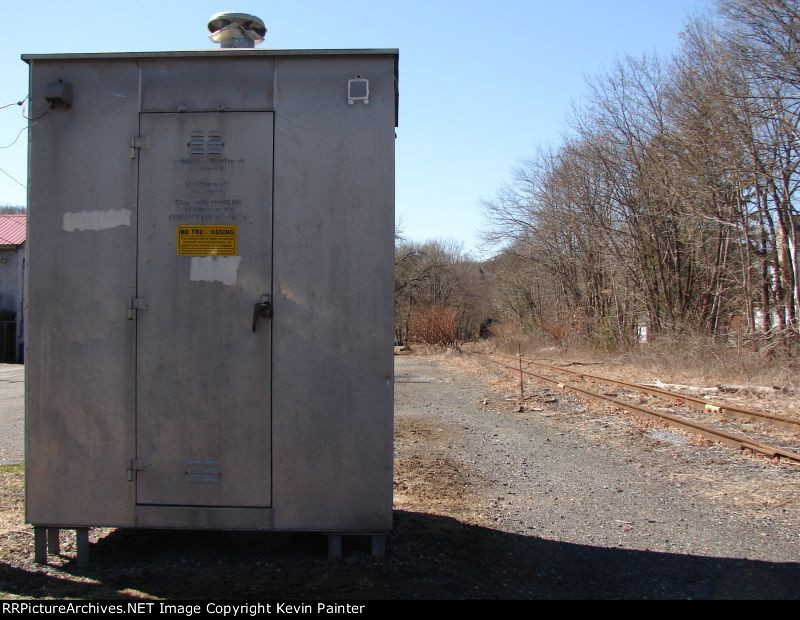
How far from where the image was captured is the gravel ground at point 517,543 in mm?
4043

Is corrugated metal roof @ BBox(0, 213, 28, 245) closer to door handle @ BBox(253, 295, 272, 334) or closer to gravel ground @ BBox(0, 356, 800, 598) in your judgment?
gravel ground @ BBox(0, 356, 800, 598)

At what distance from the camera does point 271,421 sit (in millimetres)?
4238

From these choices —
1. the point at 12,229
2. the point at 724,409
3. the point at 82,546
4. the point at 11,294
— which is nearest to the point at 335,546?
the point at 82,546

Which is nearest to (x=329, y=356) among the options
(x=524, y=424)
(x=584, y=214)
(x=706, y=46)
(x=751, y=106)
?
(x=524, y=424)

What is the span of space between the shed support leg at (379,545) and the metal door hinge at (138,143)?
2738 millimetres

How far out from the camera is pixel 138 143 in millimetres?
4293

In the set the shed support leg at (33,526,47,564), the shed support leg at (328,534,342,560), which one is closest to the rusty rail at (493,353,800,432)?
the shed support leg at (328,534,342,560)

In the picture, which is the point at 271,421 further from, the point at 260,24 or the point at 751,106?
the point at 751,106

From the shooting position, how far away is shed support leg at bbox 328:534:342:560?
4312 mm

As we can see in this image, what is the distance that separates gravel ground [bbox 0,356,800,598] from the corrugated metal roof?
117 ft

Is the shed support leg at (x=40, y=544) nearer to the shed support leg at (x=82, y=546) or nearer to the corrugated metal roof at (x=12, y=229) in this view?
the shed support leg at (x=82, y=546)

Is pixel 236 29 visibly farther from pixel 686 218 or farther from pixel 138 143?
pixel 686 218

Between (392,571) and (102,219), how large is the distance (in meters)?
2.71

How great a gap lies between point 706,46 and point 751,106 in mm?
3118
